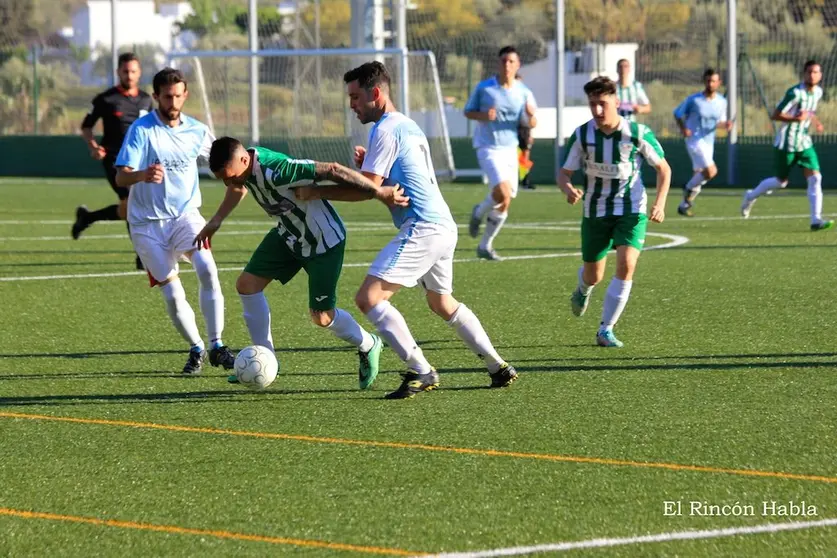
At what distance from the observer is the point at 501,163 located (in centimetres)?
1559

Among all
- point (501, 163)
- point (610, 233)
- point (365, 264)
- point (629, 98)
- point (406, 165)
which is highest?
point (629, 98)

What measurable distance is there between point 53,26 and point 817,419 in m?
67.6

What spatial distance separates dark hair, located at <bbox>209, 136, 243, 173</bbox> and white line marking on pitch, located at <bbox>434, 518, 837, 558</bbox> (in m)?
3.08

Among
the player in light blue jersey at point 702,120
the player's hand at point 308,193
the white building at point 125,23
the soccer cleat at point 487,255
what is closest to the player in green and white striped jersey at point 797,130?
the player in light blue jersey at point 702,120

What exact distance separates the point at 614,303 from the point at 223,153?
10.8ft

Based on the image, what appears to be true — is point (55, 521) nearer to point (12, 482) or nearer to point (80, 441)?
point (12, 482)

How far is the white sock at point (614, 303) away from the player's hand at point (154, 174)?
9.90 feet

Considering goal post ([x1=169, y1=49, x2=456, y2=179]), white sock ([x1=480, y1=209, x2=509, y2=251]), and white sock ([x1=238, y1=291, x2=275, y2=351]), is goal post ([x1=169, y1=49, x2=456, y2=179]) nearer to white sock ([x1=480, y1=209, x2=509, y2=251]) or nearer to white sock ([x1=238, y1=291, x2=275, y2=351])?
white sock ([x1=480, y1=209, x2=509, y2=251])

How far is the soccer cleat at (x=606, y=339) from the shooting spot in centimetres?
977

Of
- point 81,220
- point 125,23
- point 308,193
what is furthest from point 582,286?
point 125,23

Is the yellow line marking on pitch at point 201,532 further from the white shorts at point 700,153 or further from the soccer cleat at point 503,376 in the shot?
the white shorts at point 700,153

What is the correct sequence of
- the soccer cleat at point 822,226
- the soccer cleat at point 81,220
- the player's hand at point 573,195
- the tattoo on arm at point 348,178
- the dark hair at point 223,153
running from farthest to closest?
the soccer cleat at point 822,226 → the soccer cleat at point 81,220 → the player's hand at point 573,195 → the dark hair at point 223,153 → the tattoo on arm at point 348,178

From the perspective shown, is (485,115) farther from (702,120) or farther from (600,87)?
(702,120)

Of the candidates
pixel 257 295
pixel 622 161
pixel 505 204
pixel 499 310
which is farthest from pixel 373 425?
pixel 505 204
